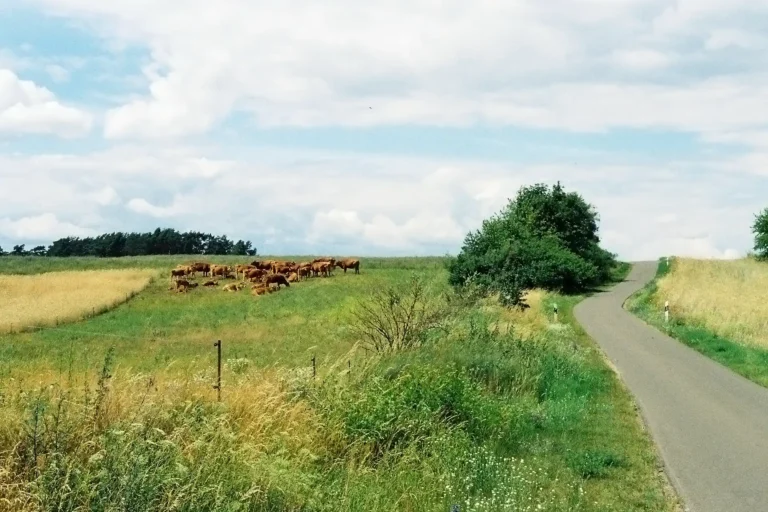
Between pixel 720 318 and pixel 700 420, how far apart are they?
63.2 ft

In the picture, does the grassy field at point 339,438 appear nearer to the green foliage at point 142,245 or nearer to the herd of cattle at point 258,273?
the herd of cattle at point 258,273

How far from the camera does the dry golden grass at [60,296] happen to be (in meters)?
40.4

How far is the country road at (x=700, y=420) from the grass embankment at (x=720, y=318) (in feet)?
2.25

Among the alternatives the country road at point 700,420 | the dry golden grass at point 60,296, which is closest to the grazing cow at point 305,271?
the dry golden grass at point 60,296

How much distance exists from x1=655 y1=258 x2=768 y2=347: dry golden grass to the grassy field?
1442 cm

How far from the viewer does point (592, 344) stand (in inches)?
1028

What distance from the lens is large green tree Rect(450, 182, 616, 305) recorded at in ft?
174

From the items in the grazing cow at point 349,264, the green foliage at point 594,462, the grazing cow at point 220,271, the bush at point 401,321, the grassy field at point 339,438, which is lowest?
the green foliage at point 594,462

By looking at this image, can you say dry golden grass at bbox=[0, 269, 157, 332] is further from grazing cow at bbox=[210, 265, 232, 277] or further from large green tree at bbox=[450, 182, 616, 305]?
large green tree at bbox=[450, 182, 616, 305]

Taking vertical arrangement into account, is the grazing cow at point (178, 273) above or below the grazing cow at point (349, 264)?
below


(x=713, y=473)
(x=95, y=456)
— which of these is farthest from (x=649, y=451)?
(x=95, y=456)

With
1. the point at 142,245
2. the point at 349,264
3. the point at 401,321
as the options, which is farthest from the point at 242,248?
the point at 401,321

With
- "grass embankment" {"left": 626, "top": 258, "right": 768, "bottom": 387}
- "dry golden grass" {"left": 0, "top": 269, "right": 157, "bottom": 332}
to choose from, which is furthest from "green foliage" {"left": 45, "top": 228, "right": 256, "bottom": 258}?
"grass embankment" {"left": 626, "top": 258, "right": 768, "bottom": 387}

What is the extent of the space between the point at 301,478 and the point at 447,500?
62.8 inches
